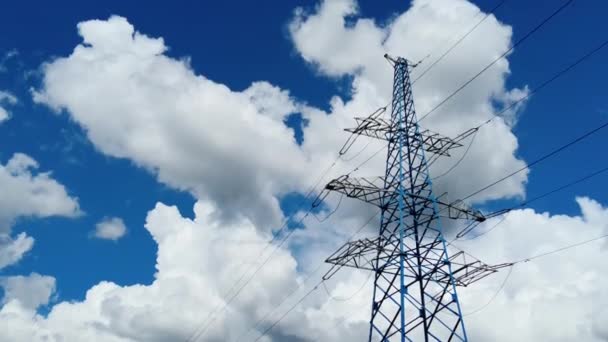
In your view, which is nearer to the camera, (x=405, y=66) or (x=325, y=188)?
(x=325, y=188)

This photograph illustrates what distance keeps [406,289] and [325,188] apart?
19.3 ft

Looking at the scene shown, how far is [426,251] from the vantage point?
2414cm

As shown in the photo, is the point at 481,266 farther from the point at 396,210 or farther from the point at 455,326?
the point at 396,210

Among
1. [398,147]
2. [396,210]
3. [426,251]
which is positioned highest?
[398,147]

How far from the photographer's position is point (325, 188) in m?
24.8

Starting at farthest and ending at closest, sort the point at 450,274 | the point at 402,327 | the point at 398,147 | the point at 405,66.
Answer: the point at 405,66 → the point at 398,147 → the point at 450,274 → the point at 402,327

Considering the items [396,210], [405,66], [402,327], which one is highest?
[405,66]

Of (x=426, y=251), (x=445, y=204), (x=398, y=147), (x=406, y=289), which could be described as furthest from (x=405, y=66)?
(x=406, y=289)

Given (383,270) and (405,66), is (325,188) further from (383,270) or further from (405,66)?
(405,66)

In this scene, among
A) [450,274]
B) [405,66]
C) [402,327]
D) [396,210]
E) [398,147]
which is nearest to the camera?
[402,327]

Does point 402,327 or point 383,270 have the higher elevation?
point 383,270

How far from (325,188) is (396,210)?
3601 millimetres

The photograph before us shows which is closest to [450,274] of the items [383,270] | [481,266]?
[481,266]

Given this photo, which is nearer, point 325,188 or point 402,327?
point 402,327
